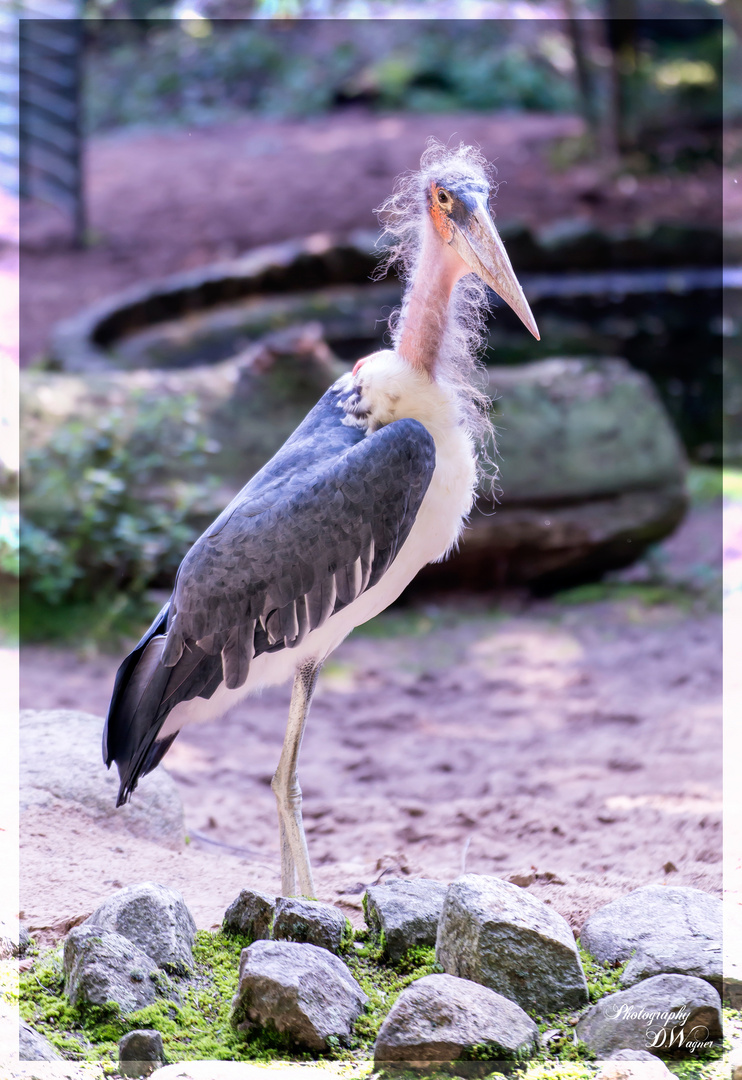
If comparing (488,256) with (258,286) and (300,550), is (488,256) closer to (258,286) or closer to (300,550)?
(300,550)

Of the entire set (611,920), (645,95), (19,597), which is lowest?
(611,920)

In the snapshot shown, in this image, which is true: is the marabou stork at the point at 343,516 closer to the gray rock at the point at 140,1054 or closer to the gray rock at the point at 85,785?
the gray rock at the point at 85,785

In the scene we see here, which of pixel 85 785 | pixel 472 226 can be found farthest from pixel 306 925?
pixel 472 226

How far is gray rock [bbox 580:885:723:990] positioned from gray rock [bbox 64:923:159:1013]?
100 centimetres

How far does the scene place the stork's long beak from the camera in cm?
256

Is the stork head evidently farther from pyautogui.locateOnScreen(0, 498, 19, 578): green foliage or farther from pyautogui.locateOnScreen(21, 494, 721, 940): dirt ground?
pyautogui.locateOnScreen(0, 498, 19, 578): green foliage

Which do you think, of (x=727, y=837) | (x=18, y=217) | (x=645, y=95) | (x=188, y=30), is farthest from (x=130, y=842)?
(x=188, y=30)

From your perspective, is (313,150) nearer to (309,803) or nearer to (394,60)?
(394,60)

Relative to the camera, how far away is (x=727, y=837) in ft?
10.9

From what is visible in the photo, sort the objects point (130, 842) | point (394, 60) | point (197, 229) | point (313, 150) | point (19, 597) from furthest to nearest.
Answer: point (394, 60), point (313, 150), point (197, 229), point (19, 597), point (130, 842)

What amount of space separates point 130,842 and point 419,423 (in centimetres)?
157

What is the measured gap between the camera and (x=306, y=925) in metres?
2.40

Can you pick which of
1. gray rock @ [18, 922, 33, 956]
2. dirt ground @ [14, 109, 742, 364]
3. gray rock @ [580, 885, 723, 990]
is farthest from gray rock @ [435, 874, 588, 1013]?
dirt ground @ [14, 109, 742, 364]

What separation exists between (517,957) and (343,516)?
106 cm
